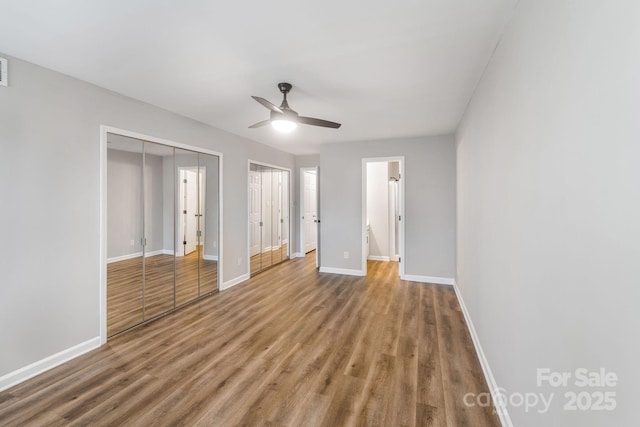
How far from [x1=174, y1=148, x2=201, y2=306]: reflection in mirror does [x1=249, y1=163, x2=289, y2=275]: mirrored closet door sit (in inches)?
50.2

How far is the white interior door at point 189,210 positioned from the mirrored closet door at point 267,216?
128cm

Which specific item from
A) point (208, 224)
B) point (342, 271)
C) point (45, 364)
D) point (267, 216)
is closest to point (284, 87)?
point (208, 224)

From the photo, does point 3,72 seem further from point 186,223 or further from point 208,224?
point 208,224

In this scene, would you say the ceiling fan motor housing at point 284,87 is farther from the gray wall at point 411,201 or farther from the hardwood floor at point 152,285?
the gray wall at point 411,201

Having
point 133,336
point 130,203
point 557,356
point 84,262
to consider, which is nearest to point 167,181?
point 130,203

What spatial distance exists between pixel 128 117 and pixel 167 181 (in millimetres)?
818

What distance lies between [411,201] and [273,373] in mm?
3580

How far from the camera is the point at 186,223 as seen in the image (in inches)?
145

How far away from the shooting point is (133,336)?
2.88 m

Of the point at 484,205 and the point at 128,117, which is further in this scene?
the point at 128,117

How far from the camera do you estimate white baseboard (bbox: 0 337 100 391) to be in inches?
82.0

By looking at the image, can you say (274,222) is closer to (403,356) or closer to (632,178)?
(403,356)

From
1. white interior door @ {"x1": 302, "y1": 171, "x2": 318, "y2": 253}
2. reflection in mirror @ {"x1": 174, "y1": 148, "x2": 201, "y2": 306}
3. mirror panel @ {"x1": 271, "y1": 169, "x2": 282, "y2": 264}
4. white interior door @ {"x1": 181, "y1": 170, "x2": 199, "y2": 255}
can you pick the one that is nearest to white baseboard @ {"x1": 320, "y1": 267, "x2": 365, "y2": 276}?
mirror panel @ {"x1": 271, "y1": 169, "x2": 282, "y2": 264}

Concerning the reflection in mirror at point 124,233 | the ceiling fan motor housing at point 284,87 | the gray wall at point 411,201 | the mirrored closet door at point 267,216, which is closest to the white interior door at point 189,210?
the reflection in mirror at point 124,233
